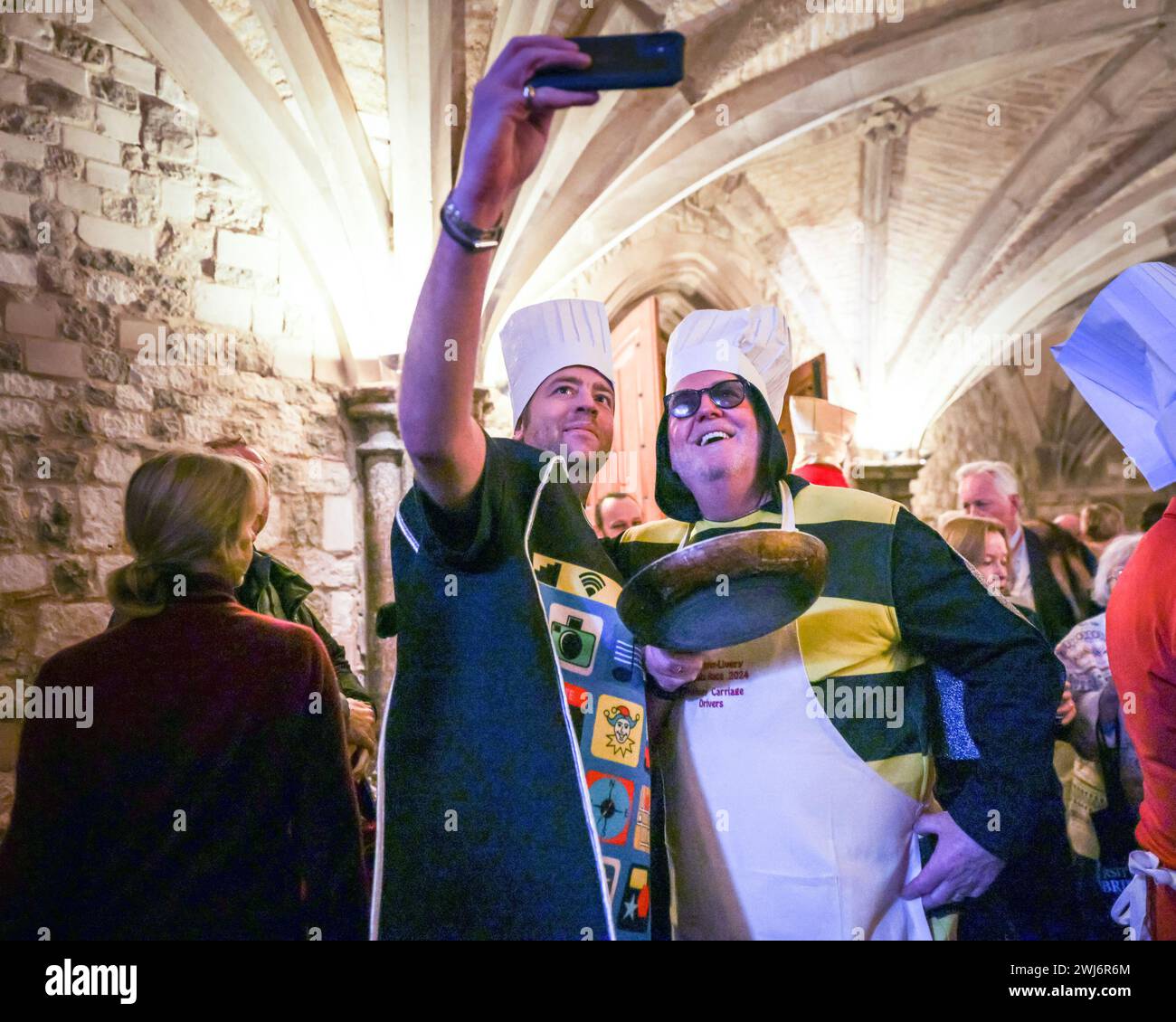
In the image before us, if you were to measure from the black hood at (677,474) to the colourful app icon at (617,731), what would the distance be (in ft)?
1.56

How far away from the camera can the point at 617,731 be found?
1.44 m

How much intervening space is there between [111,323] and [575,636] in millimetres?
3226

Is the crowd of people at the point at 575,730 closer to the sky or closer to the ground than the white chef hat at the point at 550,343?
closer to the ground

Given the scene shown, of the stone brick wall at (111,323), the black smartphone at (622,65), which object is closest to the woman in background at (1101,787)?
the black smartphone at (622,65)

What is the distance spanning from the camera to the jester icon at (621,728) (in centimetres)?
143

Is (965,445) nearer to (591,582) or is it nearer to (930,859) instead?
(930,859)

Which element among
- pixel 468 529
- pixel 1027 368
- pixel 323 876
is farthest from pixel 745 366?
pixel 1027 368

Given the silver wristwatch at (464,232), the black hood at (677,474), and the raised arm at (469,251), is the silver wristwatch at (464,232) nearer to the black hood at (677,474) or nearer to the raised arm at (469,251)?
the raised arm at (469,251)

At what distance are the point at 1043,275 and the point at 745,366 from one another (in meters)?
7.82

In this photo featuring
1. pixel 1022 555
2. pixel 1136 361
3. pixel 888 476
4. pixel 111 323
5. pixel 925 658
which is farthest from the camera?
pixel 888 476

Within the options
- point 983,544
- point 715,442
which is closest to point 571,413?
point 715,442

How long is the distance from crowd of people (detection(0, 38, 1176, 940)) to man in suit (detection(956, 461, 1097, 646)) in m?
2.31
